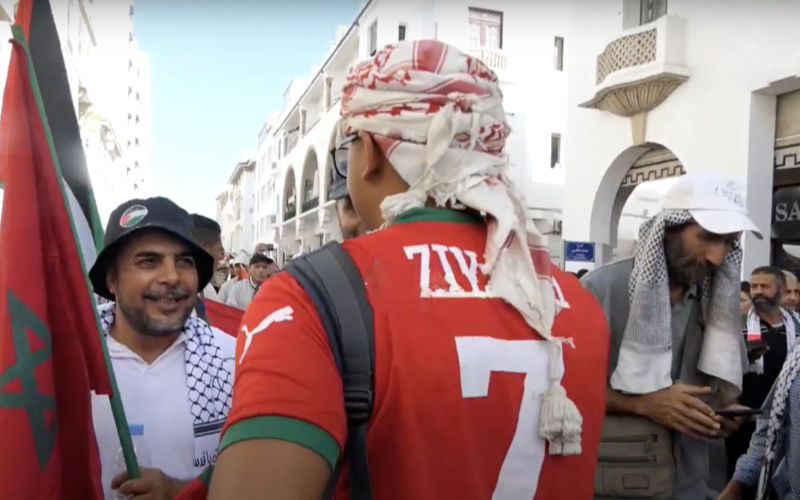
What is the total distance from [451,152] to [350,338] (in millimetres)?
434

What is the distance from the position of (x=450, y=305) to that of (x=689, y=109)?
967cm

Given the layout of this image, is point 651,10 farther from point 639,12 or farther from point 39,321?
point 39,321

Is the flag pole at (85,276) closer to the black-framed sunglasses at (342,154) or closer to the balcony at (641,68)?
the black-framed sunglasses at (342,154)

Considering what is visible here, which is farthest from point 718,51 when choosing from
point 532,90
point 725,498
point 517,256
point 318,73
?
point 318,73

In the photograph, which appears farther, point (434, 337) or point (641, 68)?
point (641, 68)

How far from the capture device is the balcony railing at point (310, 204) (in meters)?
33.1

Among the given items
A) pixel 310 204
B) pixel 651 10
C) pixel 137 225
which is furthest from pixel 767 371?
pixel 310 204

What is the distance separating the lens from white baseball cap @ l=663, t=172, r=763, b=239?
2451 millimetres

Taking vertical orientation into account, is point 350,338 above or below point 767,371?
above

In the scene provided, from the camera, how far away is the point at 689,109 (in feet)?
31.8

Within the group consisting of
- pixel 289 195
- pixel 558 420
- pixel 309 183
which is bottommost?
pixel 558 420

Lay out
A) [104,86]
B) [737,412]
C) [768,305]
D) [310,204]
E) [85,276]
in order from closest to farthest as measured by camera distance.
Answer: [85,276] < [737,412] < [768,305] < [104,86] < [310,204]

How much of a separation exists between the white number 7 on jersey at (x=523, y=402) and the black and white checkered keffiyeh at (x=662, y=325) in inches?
52.1

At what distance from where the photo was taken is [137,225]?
2.28 metres
